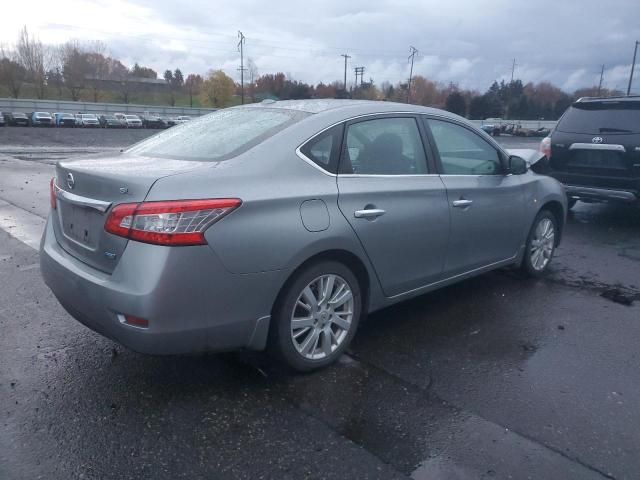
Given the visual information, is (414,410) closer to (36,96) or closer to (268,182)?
(268,182)

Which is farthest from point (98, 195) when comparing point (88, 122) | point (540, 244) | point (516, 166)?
point (88, 122)

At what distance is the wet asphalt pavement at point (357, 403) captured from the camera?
261cm

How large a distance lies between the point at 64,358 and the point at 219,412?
4.14 ft

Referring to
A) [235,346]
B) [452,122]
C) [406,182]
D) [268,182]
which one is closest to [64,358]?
[235,346]

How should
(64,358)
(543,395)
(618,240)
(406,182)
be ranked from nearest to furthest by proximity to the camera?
(543,395), (64,358), (406,182), (618,240)

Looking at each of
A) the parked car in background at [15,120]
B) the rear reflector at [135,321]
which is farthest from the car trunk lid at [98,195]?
the parked car in background at [15,120]

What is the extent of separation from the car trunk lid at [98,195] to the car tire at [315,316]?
36.6 inches

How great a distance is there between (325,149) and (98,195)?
1.37m

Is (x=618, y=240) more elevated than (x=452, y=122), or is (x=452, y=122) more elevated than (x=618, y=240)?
(x=452, y=122)

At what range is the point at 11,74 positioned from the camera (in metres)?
74.2

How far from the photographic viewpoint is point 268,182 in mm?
3086

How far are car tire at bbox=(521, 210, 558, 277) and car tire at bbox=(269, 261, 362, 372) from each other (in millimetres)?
2468

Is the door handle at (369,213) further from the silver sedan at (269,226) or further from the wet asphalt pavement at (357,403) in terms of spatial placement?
the wet asphalt pavement at (357,403)

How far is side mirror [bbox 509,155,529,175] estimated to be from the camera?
4.90 metres
